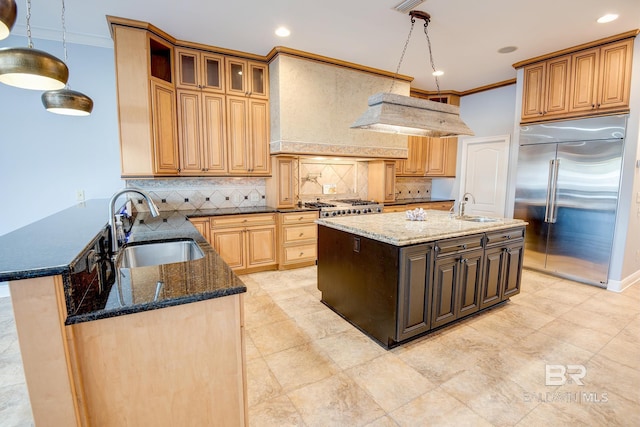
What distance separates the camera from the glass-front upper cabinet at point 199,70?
362cm

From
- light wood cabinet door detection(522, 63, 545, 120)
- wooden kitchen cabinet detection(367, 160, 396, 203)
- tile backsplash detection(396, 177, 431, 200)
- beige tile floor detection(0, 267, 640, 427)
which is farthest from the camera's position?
tile backsplash detection(396, 177, 431, 200)

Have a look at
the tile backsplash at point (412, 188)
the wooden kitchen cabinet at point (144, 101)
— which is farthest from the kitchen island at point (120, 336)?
the tile backsplash at point (412, 188)

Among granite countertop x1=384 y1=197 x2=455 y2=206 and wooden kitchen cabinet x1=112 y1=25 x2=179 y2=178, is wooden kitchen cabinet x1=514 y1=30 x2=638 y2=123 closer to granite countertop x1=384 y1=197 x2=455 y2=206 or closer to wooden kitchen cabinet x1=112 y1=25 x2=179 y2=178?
granite countertop x1=384 y1=197 x2=455 y2=206

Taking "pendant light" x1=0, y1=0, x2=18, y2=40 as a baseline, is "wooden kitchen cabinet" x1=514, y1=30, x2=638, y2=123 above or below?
above

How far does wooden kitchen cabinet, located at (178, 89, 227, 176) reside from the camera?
3676 millimetres

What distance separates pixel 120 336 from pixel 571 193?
4.70m

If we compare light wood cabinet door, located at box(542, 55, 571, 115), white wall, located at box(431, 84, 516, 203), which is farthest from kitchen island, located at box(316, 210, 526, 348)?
white wall, located at box(431, 84, 516, 203)

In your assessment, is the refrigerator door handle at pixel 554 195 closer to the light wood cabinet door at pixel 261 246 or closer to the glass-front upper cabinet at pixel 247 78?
the light wood cabinet door at pixel 261 246

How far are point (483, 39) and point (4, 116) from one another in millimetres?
5203

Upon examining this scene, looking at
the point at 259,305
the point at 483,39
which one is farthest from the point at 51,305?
the point at 483,39

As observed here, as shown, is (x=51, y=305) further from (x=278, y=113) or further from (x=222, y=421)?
(x=278, y=113)

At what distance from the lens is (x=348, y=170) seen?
17.2ft

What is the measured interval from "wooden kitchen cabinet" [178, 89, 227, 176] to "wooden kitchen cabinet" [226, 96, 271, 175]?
10 centimetres

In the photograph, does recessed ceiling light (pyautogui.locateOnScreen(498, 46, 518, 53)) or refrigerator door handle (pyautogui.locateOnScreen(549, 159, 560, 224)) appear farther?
refrigerator door handle (pyautogui.locateOnScreen(549, 159, 560, 224))
